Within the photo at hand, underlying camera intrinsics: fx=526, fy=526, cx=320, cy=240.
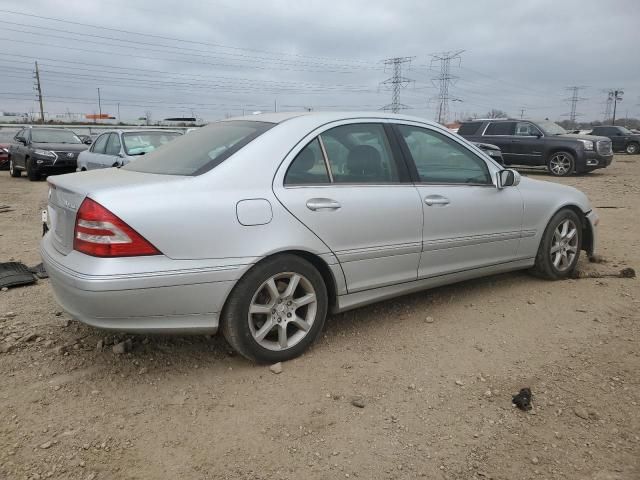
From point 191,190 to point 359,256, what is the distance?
115 cm

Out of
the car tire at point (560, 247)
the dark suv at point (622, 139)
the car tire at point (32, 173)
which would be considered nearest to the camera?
the car tire at point (560, 247)

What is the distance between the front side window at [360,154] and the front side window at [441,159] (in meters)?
0.23

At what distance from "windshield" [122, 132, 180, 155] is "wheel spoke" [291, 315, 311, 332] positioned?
7.03 metres

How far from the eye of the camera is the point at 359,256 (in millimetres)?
3367

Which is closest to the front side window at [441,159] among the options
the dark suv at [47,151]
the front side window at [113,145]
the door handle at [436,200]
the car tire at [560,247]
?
the door handle at [436,200]

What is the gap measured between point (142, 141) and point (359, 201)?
7484mm

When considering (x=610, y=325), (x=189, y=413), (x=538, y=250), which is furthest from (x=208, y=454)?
(x=538, y=250)

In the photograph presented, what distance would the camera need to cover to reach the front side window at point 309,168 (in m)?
3.17

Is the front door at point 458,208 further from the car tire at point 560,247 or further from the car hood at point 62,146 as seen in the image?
the car hood at point 62,146

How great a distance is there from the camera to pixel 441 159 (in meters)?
3.98

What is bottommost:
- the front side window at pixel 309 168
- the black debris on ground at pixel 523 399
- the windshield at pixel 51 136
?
the black debris on ground at pixel 523 399

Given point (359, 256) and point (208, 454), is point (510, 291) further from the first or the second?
point (208, 454)

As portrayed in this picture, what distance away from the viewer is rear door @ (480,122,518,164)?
16.5 meters

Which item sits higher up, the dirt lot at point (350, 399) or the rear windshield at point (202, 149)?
the rear windshield at point (202, 149)
